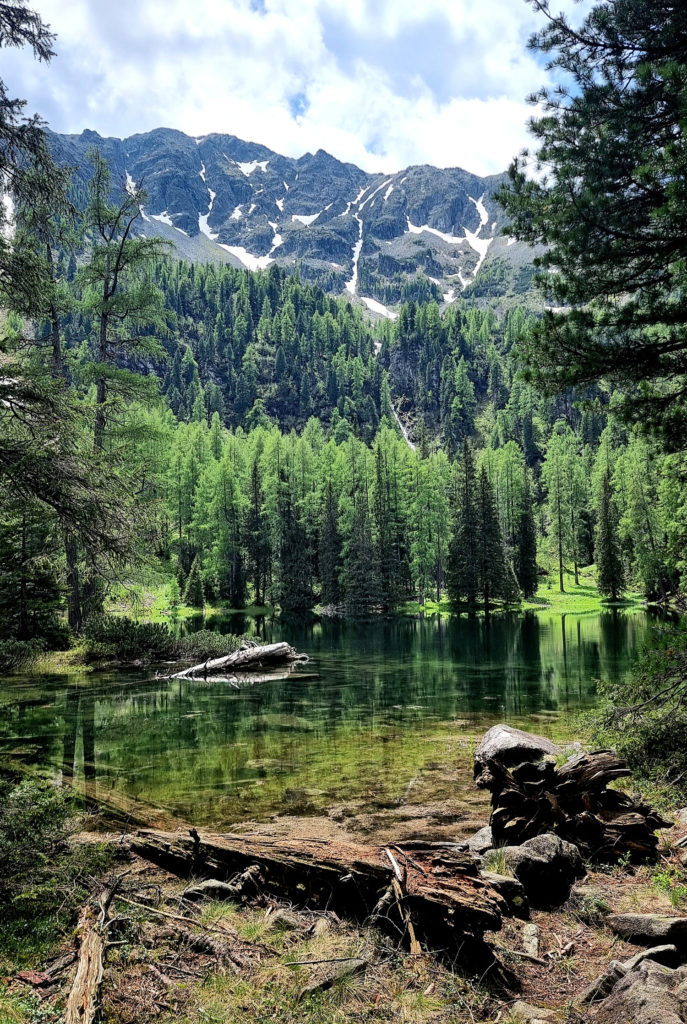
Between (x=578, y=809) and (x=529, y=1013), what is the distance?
3792mm

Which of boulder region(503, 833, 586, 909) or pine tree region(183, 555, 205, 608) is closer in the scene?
boulder region(503, 833, 586, 909)

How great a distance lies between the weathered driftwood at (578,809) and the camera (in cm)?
675

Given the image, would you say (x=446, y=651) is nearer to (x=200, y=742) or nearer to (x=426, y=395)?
(x=200, y=742)

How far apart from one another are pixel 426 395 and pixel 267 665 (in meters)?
157

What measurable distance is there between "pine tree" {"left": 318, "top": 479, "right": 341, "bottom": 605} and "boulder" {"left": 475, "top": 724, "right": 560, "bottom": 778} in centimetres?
5880

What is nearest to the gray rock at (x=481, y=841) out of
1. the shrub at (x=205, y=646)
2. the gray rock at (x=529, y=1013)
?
the gray rock at (x=529, y=1013)

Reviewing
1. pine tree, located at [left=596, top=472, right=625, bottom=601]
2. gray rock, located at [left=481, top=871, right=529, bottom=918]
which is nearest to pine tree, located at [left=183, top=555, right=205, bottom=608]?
pine tree, located at [left=596, top=472, right=625, bottom=601]

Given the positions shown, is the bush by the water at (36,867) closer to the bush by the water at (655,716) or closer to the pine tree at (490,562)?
the bush by the water at (655,716)

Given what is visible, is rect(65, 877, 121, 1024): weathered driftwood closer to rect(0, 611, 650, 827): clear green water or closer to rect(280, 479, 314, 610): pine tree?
rect(0, 611, 650, 827): clear green water

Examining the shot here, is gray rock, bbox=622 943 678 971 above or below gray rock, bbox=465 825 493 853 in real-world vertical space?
above

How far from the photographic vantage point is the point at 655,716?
8586mm

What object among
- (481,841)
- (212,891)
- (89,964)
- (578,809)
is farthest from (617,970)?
(89,964)

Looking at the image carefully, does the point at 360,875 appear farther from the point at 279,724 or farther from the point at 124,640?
the point at 124,640

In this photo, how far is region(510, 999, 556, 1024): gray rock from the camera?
151 inches
